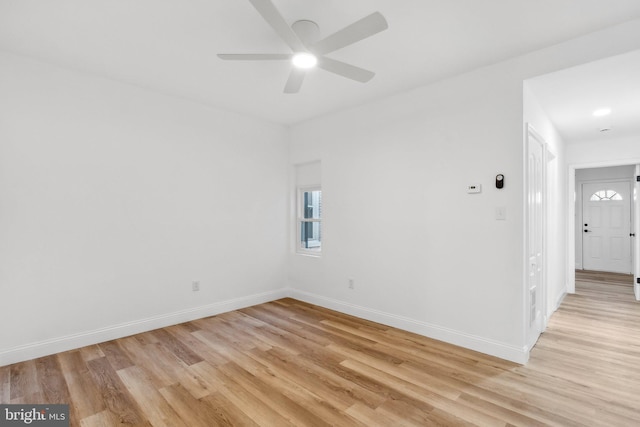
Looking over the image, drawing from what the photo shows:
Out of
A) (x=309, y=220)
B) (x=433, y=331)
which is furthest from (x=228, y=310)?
(x=433, y=331)

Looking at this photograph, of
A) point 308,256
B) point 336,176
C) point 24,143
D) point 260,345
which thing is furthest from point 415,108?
point 24,143

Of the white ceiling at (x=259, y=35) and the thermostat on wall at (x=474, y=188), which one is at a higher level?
the white ceiling at (x=259, y=35)

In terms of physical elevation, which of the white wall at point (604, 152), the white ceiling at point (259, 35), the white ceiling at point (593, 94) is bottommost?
the white wall at point (604, 152)

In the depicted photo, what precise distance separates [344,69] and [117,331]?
3365mm

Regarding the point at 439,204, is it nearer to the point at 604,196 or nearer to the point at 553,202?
the point at 553,202

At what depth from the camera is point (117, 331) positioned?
10.7ft

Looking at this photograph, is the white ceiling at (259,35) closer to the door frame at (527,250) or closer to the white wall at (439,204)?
the white wall at (439,204)

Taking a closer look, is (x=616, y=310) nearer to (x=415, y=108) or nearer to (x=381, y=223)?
(x=381, y=223)

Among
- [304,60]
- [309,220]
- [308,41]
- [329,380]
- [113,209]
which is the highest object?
[308,41]

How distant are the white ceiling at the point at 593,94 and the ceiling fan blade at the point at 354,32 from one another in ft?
5.70

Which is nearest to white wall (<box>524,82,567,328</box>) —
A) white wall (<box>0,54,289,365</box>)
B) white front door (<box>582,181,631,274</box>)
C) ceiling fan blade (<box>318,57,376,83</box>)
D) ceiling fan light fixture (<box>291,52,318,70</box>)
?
ceiling fan blade (<box>318,57,376,83</box>)

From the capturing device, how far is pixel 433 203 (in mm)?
3287

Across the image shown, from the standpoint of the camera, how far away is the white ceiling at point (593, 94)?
99.0 inches

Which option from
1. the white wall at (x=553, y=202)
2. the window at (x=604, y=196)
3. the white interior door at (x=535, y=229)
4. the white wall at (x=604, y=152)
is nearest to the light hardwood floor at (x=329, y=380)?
the white interior door at (x=535, y=229)
